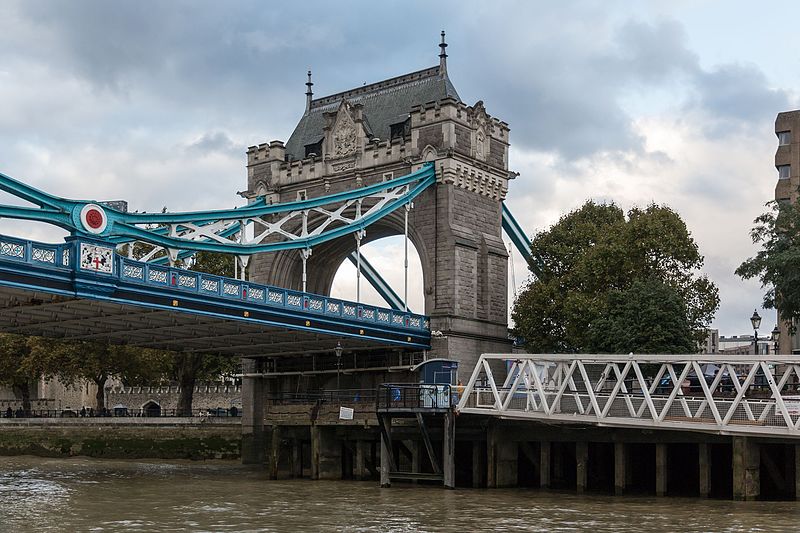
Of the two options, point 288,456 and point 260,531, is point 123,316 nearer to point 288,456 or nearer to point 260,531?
point 288,456

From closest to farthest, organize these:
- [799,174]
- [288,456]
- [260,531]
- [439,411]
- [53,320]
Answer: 1. [260,531]
2. [439,411]
3. [53,320]
4. [288,456]
5. [799,174]

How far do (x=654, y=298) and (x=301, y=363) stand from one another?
18.9 metres

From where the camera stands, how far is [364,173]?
5978 centimetres

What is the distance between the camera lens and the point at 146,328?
46.8 m

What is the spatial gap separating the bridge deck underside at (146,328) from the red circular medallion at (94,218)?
2554 mm

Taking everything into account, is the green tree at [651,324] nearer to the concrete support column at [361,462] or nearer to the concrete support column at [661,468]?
the concrete support column at [361,462]

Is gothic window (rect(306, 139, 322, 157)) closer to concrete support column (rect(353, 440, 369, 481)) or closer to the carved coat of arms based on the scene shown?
the carved coat of arms

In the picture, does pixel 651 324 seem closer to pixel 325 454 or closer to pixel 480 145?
pixel 480 145

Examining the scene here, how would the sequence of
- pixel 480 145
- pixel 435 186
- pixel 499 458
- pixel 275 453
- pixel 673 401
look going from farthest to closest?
pixel 480 145 < pixel 435 186 < pixel 275 453 < pixel 499 458 < pixel 673 401

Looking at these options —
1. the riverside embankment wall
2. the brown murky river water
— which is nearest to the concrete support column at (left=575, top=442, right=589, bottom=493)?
the brown murky river water

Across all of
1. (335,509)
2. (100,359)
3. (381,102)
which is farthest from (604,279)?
(100,359)

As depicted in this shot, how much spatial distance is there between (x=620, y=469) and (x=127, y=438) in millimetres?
38978

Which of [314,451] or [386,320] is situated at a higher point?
[386,320]

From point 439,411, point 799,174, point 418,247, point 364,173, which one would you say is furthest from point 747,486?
point 799,174
